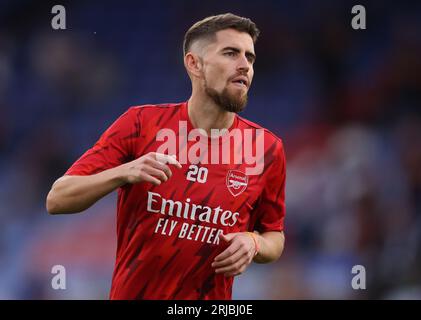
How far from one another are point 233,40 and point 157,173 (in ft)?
3.63

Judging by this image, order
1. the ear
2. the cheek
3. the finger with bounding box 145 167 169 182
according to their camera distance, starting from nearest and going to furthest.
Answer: the finger with bounding box 145 167 169 182
the cheek
the ear

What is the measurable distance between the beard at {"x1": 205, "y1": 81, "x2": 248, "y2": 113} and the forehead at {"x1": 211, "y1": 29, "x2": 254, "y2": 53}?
0.83 feet

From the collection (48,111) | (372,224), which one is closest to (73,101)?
(48,111)

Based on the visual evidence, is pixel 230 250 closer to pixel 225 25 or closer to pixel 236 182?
pixel 236 182

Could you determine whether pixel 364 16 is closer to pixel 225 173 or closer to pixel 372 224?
pixel 372 224

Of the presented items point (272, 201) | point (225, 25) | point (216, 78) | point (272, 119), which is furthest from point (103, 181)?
point (272, 119)

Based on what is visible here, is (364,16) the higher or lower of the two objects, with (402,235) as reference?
higher

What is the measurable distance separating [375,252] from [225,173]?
139 inches

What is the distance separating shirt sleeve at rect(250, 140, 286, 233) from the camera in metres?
3.86

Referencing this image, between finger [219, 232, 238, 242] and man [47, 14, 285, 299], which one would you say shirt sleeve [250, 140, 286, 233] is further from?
finger [219, 232, 238, 242]

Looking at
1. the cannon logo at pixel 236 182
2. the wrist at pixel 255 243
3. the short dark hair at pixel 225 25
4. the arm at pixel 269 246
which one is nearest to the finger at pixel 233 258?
the wrist at pixel 255 243

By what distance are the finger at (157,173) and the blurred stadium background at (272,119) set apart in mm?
3880

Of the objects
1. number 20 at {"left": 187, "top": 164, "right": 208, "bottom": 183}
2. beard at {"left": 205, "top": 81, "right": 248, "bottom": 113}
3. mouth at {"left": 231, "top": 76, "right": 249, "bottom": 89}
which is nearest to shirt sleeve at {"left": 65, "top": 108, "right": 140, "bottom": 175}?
number 20 at {"left": 187, "top": 164, "right": 208, "bottom": 183}

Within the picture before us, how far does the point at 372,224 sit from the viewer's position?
6871 millimetres
